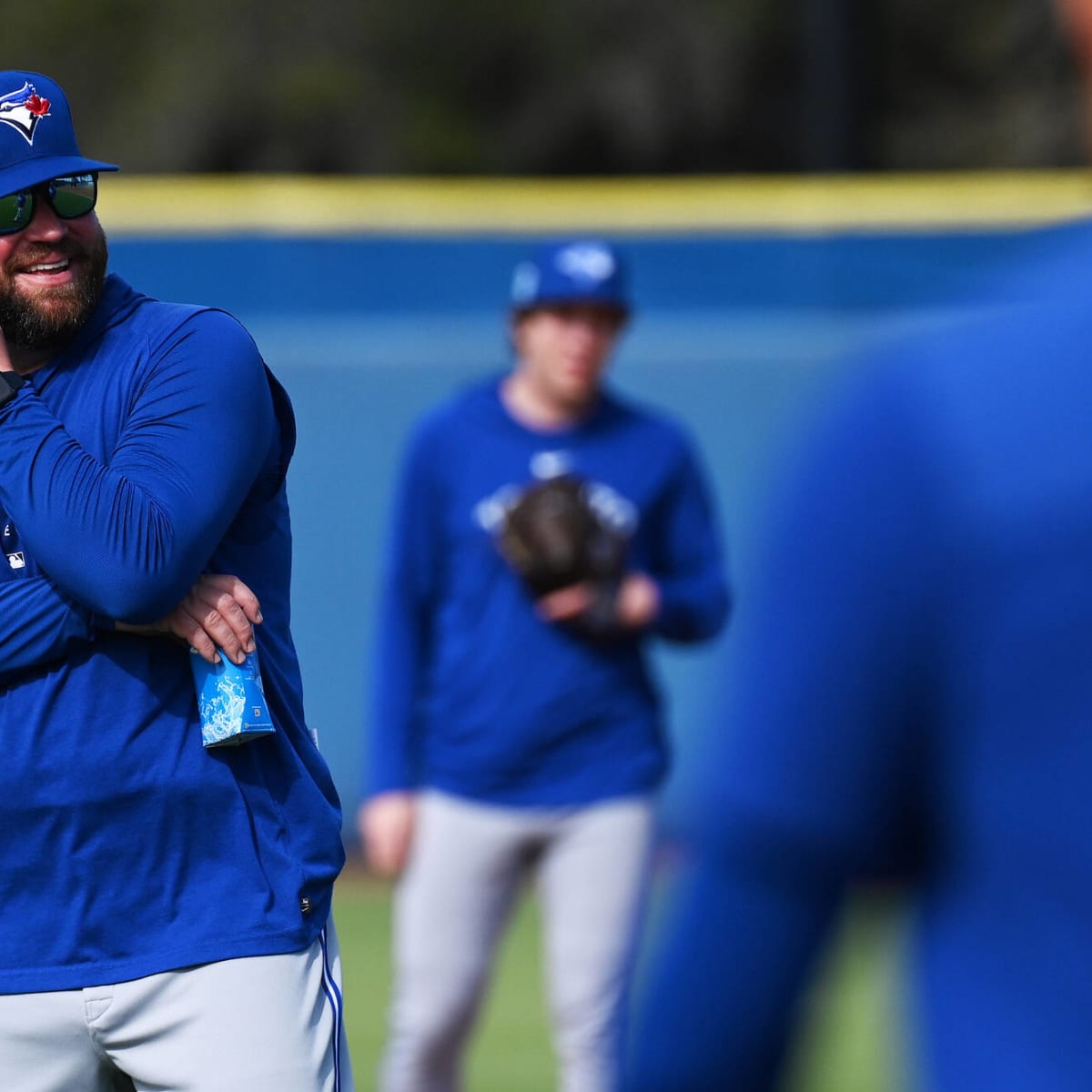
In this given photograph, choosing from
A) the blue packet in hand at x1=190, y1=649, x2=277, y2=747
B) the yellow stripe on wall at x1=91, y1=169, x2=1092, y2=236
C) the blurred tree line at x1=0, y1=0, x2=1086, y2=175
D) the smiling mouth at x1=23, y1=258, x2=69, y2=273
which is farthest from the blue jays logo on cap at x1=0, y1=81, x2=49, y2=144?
the blurred tree line at x1=0, y1=0, x2=1086, y2=175

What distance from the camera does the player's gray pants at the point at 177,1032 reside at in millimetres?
2820

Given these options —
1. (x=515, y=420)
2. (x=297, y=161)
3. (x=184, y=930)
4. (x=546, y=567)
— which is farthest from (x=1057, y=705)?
(x=297, y=161)

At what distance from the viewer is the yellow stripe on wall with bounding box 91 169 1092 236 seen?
927 centimetres

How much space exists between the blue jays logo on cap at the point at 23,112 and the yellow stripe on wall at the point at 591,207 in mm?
6332

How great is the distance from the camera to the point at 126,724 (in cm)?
283

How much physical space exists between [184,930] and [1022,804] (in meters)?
1.79

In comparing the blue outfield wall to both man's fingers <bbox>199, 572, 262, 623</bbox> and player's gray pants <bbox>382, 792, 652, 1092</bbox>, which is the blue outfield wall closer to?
player's gray pants <bbox>382, 792, 652, 1092</bbox>

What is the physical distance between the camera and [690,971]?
1.34 meters

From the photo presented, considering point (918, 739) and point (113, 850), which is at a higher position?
point (918, 739)

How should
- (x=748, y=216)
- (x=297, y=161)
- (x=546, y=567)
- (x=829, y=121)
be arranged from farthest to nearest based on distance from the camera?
(x=297, y=161)
(x=829, y=121)
(x=748, y=216)
(x=546, y=567)

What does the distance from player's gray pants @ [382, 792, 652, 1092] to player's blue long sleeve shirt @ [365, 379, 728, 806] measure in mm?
74

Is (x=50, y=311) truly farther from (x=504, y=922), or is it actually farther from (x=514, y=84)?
(x=514, y=84)

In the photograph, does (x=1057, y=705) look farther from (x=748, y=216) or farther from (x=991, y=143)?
(x=991, y=143)

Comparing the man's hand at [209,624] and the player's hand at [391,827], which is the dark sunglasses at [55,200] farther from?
the player's hand at [391,827]
